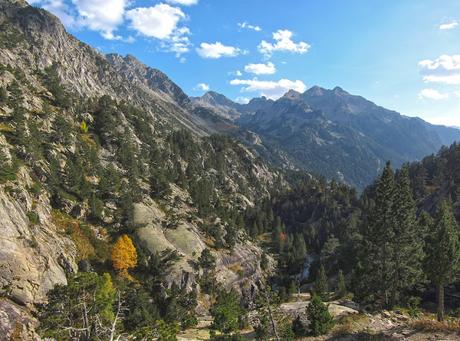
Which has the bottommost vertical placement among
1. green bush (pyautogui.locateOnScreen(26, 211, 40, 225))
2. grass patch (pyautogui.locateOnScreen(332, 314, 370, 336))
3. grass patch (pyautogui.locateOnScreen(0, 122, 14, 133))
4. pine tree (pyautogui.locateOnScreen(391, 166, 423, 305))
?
grass patch (pyautogui.locateOnScreen(332, 314, 370, 336))

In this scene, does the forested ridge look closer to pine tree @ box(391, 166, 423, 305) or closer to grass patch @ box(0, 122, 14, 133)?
pine tree @ box(391, 166, 423, 305)

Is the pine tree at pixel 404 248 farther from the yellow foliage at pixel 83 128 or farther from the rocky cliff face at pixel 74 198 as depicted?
the yellow foliage at pixel 83 128

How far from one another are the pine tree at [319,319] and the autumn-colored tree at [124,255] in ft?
173

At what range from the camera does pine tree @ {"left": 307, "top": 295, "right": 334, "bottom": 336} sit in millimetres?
38094

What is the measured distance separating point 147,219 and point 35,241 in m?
38.2

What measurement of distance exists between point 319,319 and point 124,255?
55.2m

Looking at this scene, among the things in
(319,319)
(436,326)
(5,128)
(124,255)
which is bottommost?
(319,319)

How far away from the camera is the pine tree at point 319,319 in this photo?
3809 centimetres

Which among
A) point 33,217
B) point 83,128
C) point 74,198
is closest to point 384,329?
point 33,217

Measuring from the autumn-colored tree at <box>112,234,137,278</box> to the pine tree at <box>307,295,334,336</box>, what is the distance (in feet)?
173

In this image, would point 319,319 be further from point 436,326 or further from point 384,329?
point 436,326

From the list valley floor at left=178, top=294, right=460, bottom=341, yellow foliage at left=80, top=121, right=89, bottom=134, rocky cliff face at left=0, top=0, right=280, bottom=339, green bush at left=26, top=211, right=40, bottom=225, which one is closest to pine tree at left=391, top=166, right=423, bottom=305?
valley floor at left=178, top=294, right=460, bottom=341

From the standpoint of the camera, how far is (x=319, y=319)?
3847 cm

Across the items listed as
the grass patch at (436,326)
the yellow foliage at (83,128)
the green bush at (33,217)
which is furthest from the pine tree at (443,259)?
the yellow foliage at (83,128)
